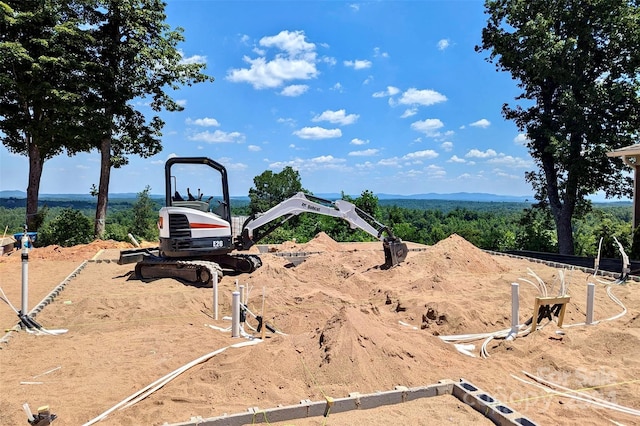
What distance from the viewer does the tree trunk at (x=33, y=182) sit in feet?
52.6

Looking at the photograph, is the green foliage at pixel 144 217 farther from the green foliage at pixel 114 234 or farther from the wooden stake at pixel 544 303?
the wooden stake at pixel 544 303

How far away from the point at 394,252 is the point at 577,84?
34.8 feet

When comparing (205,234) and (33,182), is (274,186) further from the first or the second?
(205,234)

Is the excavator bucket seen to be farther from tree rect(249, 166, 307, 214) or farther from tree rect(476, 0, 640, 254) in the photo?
tree rect(249, 166, 307, 214)

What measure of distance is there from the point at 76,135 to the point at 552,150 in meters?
16.4

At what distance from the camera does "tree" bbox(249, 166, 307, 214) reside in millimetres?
26109

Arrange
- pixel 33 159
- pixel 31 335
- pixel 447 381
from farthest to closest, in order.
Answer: pixel 33 159
pixel 31 335
pixel 447 381

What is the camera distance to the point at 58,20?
48.7 feet

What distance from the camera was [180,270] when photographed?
351 inches

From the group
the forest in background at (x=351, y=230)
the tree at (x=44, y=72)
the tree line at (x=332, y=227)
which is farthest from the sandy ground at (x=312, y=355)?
the tree at (x=44, y=72)

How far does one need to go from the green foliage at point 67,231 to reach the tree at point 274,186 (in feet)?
34.7

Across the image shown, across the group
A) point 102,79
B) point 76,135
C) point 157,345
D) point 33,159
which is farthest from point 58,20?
point 157,345

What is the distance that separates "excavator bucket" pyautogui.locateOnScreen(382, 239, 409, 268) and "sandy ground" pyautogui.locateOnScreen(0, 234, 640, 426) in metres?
1.73

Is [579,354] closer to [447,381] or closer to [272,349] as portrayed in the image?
[447,381]
